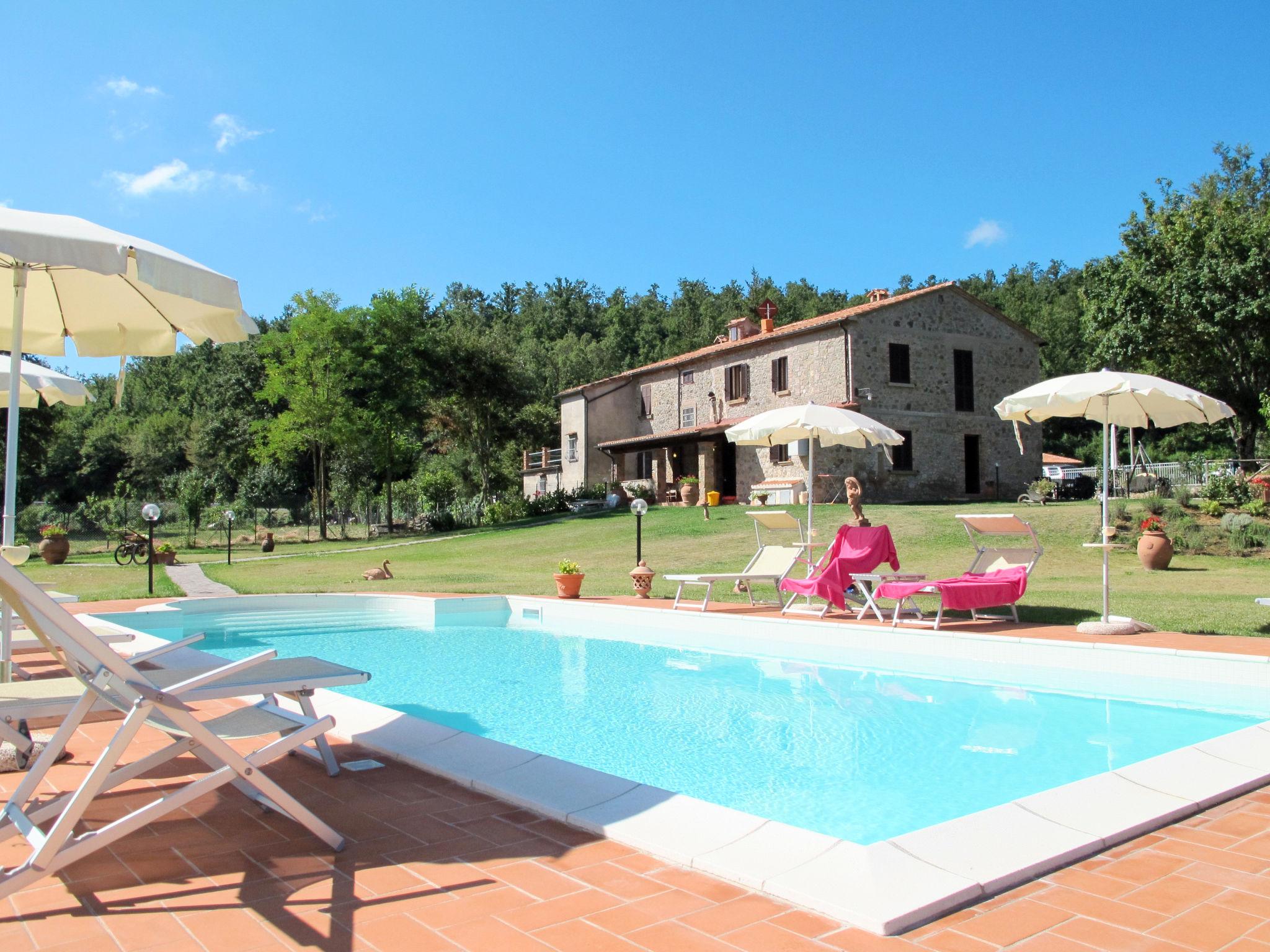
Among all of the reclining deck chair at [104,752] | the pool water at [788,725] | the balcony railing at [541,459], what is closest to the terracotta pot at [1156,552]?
the pool water at [788,725]

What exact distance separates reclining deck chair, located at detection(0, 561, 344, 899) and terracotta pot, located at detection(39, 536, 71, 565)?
21908mm

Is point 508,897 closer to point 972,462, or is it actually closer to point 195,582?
point 195,582

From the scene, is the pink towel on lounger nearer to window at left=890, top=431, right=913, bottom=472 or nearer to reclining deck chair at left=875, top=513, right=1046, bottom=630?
reclining deck chair at left=875, top=513, right=1046, bottom=630

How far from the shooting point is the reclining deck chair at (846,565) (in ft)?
30.5

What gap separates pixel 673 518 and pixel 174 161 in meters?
14.7

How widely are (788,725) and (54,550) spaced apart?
2164 centimetres

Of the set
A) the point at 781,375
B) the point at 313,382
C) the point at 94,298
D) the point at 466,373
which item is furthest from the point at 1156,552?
the point at 313,382

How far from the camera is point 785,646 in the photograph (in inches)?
333

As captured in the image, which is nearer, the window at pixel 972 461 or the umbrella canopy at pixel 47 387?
the umbrella canopy at pixel 47 387

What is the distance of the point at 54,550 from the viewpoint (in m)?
21.2

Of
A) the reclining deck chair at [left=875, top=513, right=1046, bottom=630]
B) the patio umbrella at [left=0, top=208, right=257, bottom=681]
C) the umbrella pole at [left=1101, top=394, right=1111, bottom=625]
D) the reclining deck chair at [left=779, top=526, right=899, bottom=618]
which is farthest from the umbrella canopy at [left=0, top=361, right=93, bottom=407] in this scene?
the umbrella pole at [left=1101, top=394, right=1111, bottom=625]

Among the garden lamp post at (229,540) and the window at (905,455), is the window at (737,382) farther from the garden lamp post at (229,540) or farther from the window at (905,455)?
the garden lamp post at (229,540)

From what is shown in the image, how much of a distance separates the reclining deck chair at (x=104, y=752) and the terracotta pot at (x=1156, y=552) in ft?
46.1

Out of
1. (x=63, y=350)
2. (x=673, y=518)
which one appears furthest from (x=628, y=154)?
(x=63, y=350)
